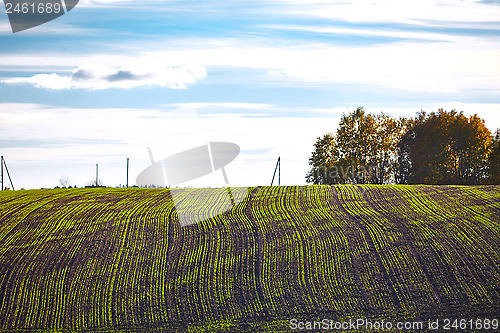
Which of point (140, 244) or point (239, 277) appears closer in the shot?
point (239, 277)

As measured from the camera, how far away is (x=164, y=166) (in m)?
24.2

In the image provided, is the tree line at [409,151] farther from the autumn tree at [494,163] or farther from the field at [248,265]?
the field at [248,265]

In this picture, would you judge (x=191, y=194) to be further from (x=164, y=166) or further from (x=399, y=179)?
(x=399, y=179)

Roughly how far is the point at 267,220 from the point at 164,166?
1009 centimetres

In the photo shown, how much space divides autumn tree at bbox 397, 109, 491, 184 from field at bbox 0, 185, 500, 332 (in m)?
27.3

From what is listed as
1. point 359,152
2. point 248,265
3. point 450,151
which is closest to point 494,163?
point 450,151

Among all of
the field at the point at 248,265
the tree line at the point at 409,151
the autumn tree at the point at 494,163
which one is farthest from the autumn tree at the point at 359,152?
the field at the point at 248,265

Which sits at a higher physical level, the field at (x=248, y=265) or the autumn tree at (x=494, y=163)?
the field at (x=248, y=265)

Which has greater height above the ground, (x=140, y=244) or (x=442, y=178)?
(x=140, y=244)

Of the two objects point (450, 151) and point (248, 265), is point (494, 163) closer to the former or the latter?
point (450, 151)

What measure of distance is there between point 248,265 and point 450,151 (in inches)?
1728

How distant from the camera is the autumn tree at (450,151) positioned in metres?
63.0

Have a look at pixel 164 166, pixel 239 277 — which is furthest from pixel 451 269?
pixel 164 166

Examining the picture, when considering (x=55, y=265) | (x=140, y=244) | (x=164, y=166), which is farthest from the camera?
(x=140, y=244)
